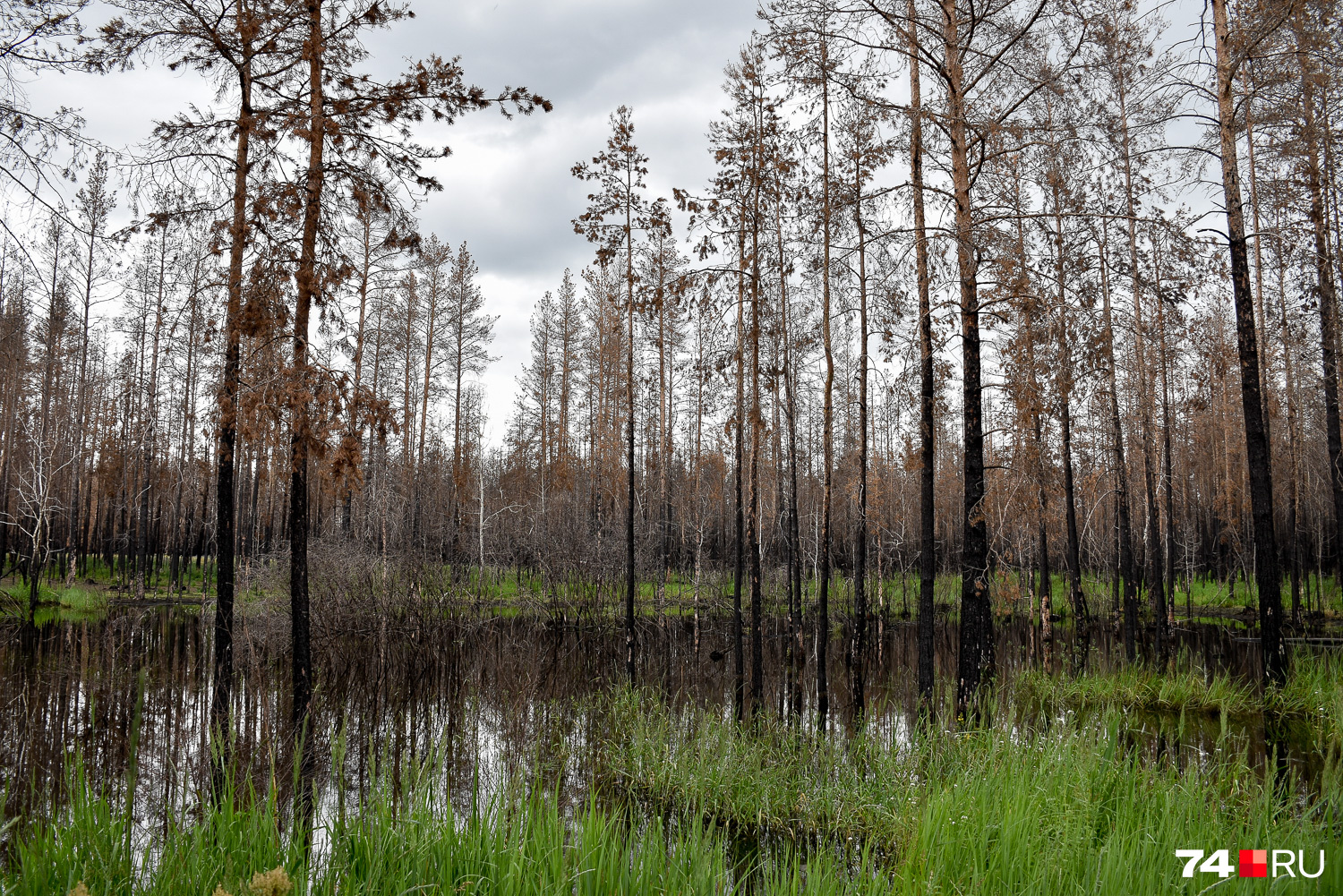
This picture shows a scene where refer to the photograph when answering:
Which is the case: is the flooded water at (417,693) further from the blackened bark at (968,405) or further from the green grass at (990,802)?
the blackened bark at (968,405)

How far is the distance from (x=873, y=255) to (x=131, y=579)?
1380 inches

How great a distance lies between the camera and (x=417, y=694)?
13.0 metres

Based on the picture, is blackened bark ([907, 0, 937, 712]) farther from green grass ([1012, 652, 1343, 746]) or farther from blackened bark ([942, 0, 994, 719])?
green grass ([1012, 652, 1343, 746])

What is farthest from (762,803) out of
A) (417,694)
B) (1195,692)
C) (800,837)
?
(1195,692)

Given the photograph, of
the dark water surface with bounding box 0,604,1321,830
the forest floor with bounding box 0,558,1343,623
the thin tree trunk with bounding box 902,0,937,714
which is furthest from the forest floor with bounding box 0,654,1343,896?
the forest floor with bounding box 0,558,1343,623

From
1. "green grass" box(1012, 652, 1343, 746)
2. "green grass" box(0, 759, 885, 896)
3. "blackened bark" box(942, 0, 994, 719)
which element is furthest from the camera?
"green grass" box(1012, 652, 1343, 746)

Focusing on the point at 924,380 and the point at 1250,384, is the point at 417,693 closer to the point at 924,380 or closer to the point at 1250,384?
the point at 924,380

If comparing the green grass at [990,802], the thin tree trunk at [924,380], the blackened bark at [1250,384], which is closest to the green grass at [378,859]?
the green grass at [990,802]

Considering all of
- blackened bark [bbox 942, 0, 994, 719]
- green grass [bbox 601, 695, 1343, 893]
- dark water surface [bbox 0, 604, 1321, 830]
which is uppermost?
blackened bark [bbox 942, 0, 994, 719]

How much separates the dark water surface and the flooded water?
0.18 feet

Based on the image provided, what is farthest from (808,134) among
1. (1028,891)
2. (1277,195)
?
(1028,891)

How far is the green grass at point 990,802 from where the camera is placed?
12.3 feet

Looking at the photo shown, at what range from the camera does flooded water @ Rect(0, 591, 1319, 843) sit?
8094 mm

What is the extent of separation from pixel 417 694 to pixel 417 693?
93 mm
